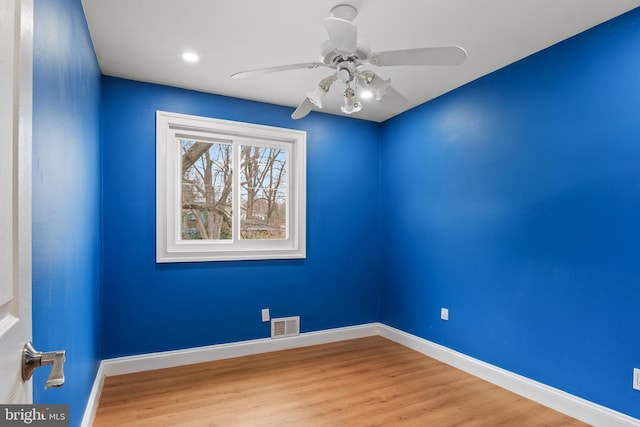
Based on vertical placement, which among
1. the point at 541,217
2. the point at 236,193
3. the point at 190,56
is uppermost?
the point at 190,56

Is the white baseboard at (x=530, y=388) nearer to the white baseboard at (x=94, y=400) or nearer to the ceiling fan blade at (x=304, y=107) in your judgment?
the ceiling fan blade at (x=304, y=107)

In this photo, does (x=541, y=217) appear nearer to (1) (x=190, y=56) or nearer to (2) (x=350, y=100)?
(2) (x=350, y=100)

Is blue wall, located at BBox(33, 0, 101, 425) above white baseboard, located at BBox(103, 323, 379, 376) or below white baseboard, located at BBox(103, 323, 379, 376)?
above

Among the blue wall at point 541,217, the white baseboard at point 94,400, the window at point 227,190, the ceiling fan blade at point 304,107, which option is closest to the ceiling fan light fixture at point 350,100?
the ceiling fan blade at point 304,107

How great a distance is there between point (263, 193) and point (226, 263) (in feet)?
2.68

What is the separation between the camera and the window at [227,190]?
10.3 ft

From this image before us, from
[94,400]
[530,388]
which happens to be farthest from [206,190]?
[530,388]

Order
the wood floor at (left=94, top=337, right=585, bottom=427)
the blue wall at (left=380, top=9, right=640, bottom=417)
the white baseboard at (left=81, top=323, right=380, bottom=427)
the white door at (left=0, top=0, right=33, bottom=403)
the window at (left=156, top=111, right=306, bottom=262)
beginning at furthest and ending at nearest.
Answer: the window at (left=156, top=111, right=306, bottom=262) → the white baseboard at (left=81, top=323, right=380, bottom=427) → the wood floor at (left=94, top=337, right=585, bottom=427) → the blue wall at (left=380, top=9, right=640, bottom=417) → the white door at (left=0, top=0, right=33, bottom=403)

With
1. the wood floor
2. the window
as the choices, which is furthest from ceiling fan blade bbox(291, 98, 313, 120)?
the wood floor

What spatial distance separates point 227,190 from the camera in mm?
3465

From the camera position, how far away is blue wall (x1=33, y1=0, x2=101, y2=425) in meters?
1.18

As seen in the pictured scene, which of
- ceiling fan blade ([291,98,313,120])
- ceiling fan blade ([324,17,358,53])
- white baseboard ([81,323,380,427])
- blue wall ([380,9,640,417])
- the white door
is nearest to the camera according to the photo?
the white door

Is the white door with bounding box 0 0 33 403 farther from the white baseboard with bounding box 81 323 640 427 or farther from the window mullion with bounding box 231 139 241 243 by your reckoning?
the window mullion with bounding box 231 139 241 243

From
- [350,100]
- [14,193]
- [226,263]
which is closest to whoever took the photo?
[14,193]
